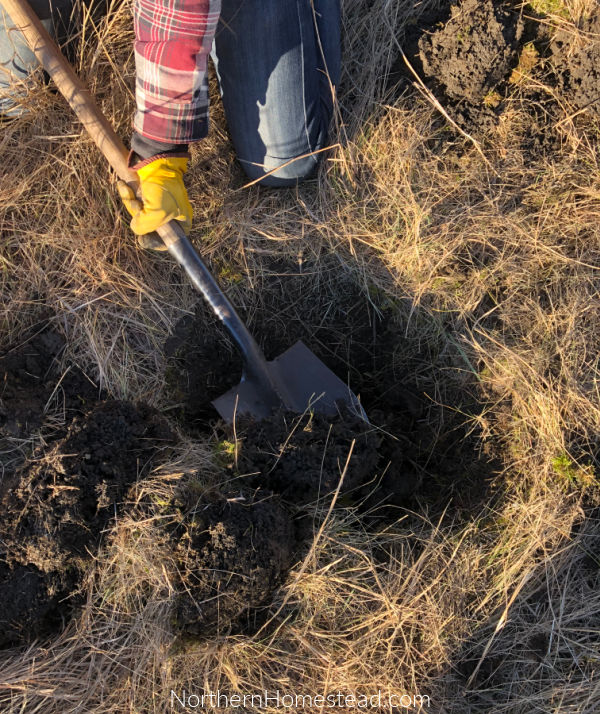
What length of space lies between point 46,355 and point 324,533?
116cm

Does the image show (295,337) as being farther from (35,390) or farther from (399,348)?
(35,390)

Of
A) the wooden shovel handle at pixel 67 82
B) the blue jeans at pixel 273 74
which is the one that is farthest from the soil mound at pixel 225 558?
the blue jeans at pixel 273 74

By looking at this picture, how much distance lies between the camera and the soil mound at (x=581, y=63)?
1.81 m

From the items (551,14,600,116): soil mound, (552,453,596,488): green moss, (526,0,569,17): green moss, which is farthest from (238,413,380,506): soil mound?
(526,0,569,17): green moss

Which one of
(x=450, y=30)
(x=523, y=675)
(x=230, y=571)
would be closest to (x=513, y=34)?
(x=450, y=30)

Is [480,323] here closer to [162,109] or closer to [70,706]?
[162,109]

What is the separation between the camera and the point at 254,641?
153cm

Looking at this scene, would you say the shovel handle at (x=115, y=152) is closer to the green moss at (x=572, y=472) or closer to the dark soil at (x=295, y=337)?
the dark soil at (x=295, y=337)

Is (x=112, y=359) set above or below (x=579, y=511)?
above

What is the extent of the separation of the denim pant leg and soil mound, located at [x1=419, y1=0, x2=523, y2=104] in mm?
370

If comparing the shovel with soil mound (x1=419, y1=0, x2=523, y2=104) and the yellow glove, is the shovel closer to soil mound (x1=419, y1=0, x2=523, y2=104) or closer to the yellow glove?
the yellow glove

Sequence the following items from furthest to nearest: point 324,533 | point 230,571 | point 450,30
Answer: point 450,30, point 324,533, point 230,571

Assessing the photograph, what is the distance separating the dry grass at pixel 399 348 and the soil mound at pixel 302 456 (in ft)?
0.45

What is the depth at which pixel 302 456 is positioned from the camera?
160cm
